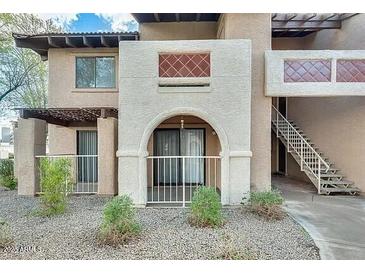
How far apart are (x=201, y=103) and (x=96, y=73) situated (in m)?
7.07

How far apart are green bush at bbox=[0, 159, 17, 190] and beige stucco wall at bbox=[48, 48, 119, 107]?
404cm

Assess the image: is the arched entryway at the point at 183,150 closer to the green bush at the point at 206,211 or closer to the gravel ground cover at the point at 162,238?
the gravel ground cover at the point at 162,238

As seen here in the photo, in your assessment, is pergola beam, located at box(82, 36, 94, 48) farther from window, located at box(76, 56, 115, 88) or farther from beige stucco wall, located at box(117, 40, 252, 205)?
beige stucco wall, located at box(117, 40, 252, 205)

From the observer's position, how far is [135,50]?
9.44 metres

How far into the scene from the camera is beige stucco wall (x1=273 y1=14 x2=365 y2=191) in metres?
11.8

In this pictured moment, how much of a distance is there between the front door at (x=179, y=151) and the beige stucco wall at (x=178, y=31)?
15.1 feet

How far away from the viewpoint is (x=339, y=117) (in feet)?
41.7

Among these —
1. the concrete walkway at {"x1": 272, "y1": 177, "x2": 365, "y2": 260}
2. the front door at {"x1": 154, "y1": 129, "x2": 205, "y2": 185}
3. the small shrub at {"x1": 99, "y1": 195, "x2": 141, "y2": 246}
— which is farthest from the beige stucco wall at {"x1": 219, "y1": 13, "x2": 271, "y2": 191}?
the small shrub at {"x1": 99, "y1": 195, "x2": 141, "y2": 246}

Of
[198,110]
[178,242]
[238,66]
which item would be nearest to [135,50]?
[198,110]

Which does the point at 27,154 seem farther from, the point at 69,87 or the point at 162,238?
the point at 162,238

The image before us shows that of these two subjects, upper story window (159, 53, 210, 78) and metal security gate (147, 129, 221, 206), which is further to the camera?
metal security gate (147, 129, 221, 206)

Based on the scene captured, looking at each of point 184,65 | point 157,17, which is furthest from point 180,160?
point 157,17

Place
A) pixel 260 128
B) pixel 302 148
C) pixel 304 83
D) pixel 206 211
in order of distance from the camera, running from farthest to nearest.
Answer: pixel 302 148 → pixel 260 128 → pixel 304 83 → pixel 206 211
